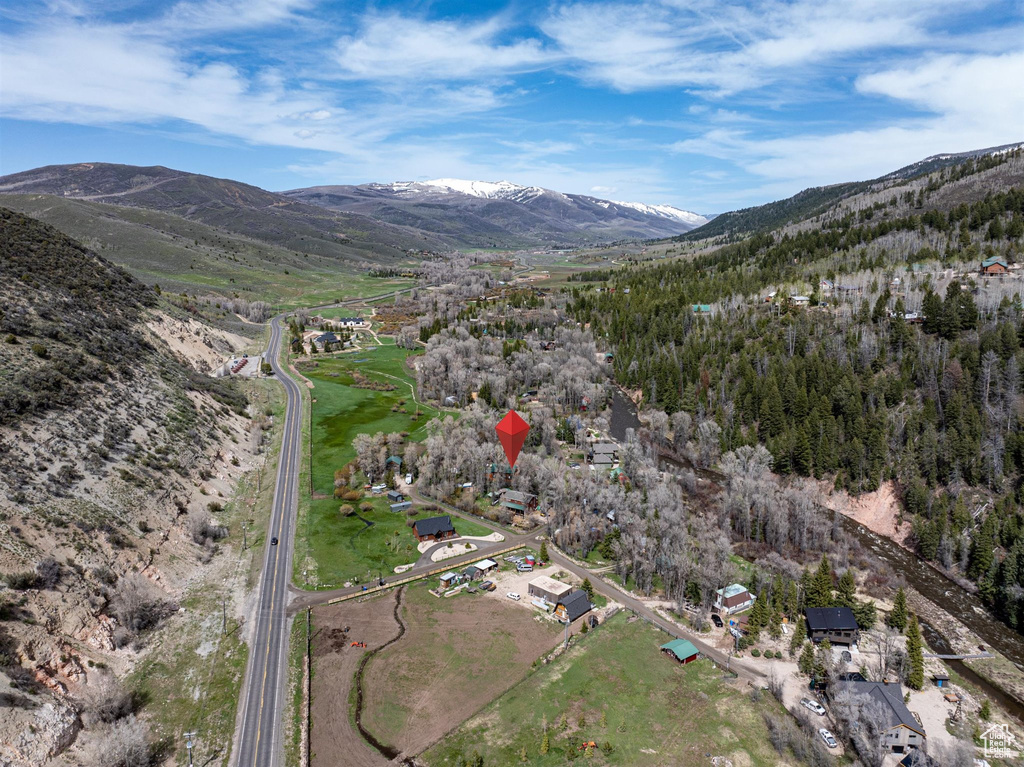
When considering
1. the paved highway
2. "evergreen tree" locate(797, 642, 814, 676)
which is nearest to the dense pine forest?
"evergreen tree" locate(797, 642, 814, 676)

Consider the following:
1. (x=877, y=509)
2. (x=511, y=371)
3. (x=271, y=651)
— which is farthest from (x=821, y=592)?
(x=511, y=371)

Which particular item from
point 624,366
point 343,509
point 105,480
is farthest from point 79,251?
point 624,366

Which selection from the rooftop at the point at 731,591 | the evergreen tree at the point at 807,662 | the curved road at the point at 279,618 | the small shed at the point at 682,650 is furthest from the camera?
the rooftop at the point at 731,591

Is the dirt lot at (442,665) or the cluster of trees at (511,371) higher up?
the cluster of trees at (511,371)

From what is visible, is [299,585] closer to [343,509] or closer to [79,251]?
[343,509]

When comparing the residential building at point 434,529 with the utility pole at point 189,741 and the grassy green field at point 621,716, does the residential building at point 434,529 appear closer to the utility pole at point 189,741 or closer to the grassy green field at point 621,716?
the grassy green field at point 621,716

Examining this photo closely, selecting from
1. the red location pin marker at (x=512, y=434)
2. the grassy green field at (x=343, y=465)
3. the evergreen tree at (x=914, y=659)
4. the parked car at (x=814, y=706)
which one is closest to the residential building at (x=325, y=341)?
the grassy green field at (x=343, y=465)

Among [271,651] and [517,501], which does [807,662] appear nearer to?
[517,501]
